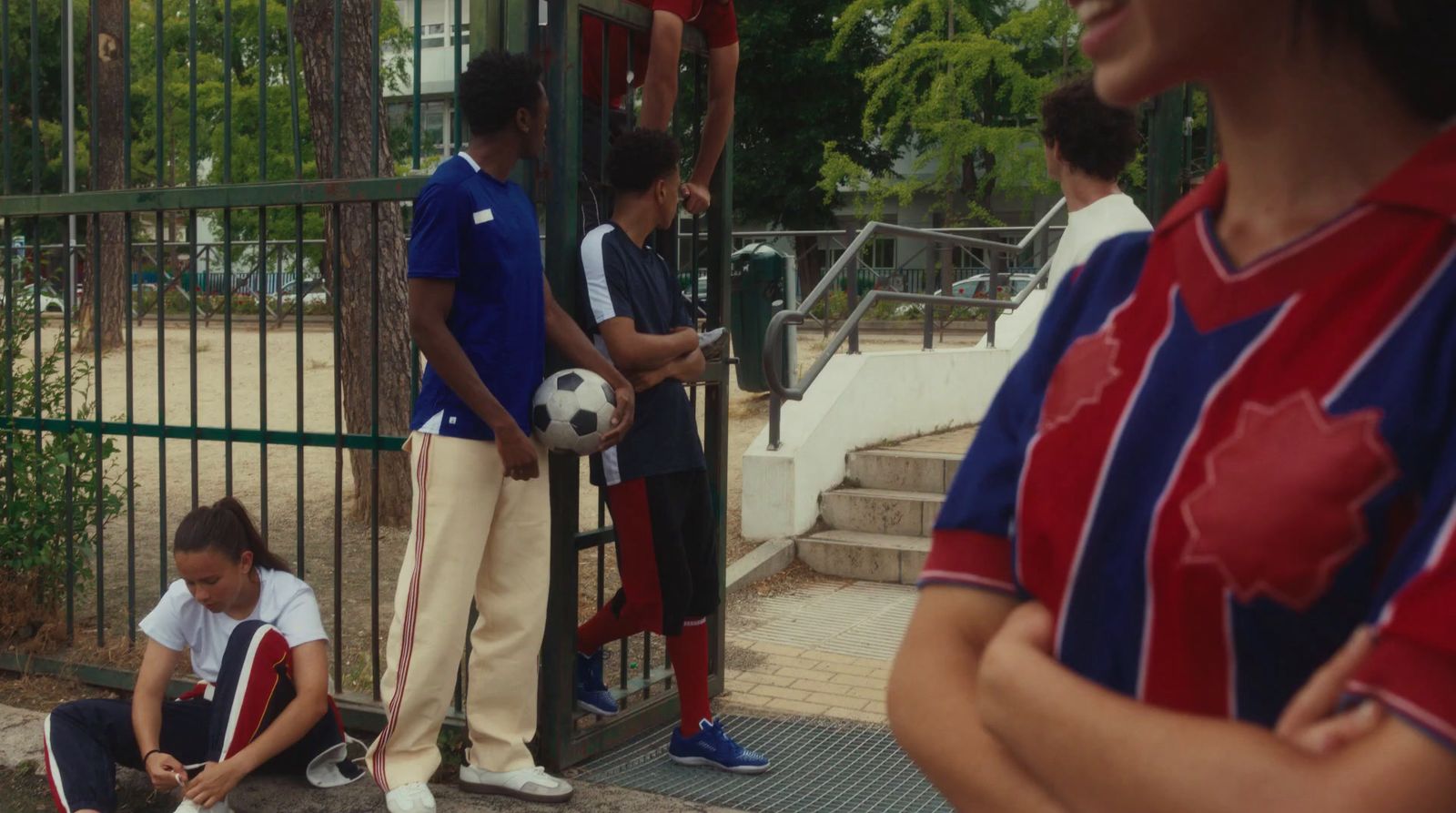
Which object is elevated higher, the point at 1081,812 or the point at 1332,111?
the point at 1332,111

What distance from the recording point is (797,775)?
4547 mm

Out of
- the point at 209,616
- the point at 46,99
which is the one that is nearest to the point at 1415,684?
the point at 209,616

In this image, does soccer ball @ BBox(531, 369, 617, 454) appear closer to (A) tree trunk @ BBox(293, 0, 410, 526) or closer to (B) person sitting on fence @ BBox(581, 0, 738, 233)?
(B) person sitting on fence @ BBox(581, 0, 738, 233)

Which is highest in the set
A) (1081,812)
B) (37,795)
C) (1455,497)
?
(1455,497)

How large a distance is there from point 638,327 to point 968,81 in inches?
771

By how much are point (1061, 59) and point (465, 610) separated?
2078 cm

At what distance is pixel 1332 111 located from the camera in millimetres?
1009

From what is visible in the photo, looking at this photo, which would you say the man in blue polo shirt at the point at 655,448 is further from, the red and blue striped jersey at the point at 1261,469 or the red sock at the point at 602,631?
the red and blue striped jersey at the point at 1261,469

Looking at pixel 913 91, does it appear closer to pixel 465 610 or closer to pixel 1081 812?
pixel 465 610

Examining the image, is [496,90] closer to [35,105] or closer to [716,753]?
[716,753]

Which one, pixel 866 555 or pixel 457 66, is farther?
pixel 866 555

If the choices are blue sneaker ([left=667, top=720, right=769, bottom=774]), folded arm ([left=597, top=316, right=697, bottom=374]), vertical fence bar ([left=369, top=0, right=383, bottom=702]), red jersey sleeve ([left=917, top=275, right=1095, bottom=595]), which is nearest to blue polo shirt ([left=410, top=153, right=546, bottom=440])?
folded arm ([left=597, top=316, right=697, bottom=374])

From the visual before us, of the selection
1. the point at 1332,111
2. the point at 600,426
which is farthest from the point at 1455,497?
the point at 600,426

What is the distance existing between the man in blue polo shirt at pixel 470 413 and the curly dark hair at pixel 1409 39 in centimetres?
302
